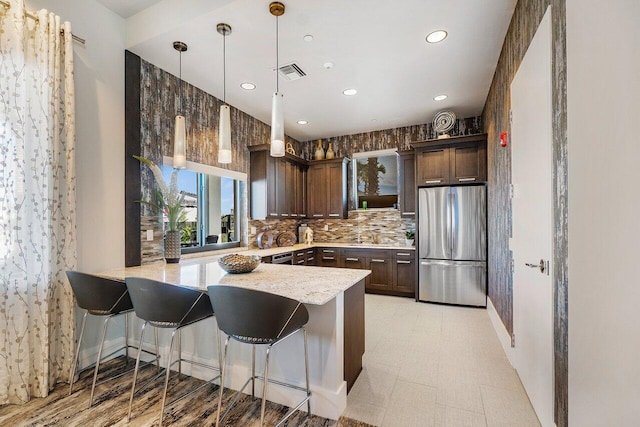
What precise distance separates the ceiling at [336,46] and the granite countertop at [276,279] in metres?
2.05

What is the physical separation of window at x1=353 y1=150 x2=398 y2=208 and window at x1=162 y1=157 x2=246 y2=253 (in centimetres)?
222

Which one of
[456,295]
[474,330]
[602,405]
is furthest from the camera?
[456,295]

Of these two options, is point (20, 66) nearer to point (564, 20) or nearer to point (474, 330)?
point (564, 20)

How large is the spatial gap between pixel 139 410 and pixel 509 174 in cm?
337

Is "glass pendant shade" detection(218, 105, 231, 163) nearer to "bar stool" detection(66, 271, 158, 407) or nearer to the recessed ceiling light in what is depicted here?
"bar stool" detection(66, 271, 158, 407)

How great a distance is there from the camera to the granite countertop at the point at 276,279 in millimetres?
1582

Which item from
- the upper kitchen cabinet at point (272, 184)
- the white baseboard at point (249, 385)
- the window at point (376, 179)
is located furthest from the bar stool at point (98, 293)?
the window at point (376, 179)

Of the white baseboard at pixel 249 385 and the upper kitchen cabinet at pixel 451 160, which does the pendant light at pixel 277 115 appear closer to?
the white baseboard at pixel 249 385

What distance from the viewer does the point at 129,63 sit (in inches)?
108

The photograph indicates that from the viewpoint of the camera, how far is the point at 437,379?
218 cm

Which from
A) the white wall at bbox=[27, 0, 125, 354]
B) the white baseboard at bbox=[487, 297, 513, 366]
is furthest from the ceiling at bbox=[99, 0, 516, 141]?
the white baseboard at bbox=[487, 297, 513, 366]

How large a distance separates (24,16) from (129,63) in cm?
82

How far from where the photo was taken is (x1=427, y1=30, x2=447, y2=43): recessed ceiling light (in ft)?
7.92

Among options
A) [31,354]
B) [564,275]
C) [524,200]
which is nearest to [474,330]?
[524,200]
